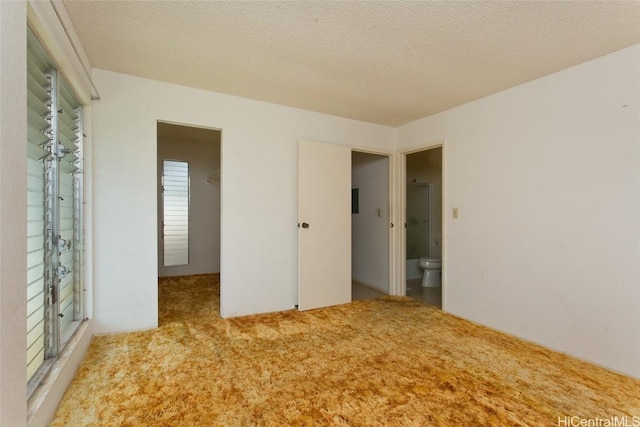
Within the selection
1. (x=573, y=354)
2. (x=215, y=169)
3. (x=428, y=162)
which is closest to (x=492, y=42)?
(x=573, y=354)

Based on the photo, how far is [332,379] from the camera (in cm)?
196

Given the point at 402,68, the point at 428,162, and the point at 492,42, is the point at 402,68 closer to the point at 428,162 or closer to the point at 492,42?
the point at 492,42

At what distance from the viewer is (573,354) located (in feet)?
7.70

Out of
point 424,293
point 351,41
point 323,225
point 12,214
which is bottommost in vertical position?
point 424,293

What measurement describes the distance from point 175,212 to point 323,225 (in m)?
2.95

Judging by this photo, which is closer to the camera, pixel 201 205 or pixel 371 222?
pixel 371 222

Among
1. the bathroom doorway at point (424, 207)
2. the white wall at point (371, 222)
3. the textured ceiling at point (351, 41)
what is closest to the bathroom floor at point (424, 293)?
the white wall at point (371, 222)

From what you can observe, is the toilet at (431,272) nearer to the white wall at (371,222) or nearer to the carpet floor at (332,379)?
the white wall at (371,222)

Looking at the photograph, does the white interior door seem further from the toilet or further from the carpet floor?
the toilet

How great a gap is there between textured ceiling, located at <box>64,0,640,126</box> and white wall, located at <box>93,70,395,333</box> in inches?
10.0

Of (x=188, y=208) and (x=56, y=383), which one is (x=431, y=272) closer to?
(x=188, y=208)

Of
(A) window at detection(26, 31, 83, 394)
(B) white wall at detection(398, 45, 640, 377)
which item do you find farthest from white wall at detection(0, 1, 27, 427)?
(B) white wall at detection(398, 45, 640, 377)

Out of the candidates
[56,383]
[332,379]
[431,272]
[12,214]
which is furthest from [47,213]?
[431,272]

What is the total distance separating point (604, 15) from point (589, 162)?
3.32ft
